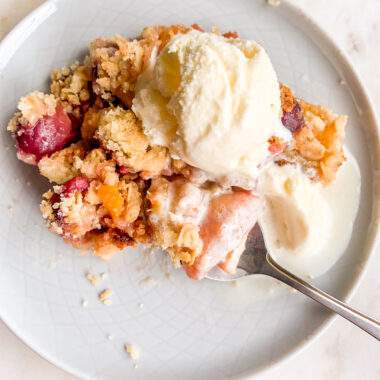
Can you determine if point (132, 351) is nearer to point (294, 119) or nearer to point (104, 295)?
point (104, 295)

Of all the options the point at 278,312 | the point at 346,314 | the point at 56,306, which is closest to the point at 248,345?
the point at 278,312

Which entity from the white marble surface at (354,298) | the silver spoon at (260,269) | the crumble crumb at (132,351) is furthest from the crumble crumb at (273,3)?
the crumble crumb at (132,351)

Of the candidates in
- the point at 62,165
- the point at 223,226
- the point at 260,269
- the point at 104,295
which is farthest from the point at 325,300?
the point at 62,165

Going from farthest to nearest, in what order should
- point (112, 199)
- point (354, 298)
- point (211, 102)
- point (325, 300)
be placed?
point (354, 298), point (325, 300), point (112, 199), point (211, 102)

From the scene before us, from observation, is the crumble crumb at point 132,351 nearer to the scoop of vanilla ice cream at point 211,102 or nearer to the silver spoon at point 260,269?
the silver spoon at point 260,269

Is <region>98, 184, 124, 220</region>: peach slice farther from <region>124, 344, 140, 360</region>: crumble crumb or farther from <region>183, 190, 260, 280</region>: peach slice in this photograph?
<region>124, 344, 140, 360</region>: crumble crumb

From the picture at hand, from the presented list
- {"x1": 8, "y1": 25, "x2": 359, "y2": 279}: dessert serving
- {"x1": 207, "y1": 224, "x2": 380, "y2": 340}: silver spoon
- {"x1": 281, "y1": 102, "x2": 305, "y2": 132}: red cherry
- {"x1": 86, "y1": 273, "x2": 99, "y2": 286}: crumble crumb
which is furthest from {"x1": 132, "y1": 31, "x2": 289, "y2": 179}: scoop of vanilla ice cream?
{"x1": 86, "y1": 273, "x2": 99, "y2": 286}: crumble crumb
